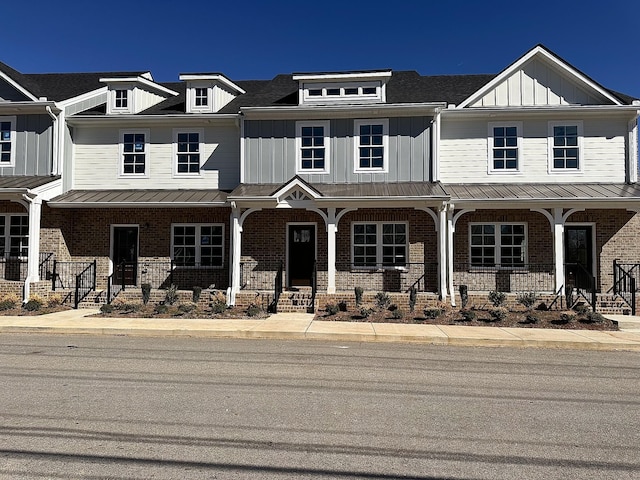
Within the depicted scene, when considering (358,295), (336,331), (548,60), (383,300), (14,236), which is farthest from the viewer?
(14,236)

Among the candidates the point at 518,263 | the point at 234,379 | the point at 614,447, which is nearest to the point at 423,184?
the point at 518,263

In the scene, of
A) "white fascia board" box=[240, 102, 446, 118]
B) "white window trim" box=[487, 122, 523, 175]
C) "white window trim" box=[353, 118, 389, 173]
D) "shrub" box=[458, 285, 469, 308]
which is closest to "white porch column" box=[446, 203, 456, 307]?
"shrub" box=[458, 285, 469, 308]

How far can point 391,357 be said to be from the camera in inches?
341

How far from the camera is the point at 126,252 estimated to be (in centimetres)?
1695

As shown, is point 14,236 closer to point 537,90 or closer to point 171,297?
point 171,297

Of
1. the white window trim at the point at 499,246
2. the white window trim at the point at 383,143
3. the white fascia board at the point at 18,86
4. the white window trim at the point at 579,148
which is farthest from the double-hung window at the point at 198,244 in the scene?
the white window trim at the point at 579,148

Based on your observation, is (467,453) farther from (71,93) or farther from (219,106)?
(71,93)

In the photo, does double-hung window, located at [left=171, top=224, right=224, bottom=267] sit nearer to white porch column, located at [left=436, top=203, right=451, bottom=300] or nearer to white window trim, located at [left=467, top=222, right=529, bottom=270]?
white porch column, located at [left=436, top=203, right=451, bottom=300]

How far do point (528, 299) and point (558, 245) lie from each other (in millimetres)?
2273

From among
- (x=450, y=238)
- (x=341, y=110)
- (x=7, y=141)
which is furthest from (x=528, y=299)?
(x=7, y=141)

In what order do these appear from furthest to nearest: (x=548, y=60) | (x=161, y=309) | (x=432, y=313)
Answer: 1. (x=548, y=60)
2. (x=161, y=309)
3. (x=432, y=313)

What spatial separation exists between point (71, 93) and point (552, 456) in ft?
67.0

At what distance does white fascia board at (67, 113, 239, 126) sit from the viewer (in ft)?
54.3

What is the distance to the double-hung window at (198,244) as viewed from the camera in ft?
54.8
